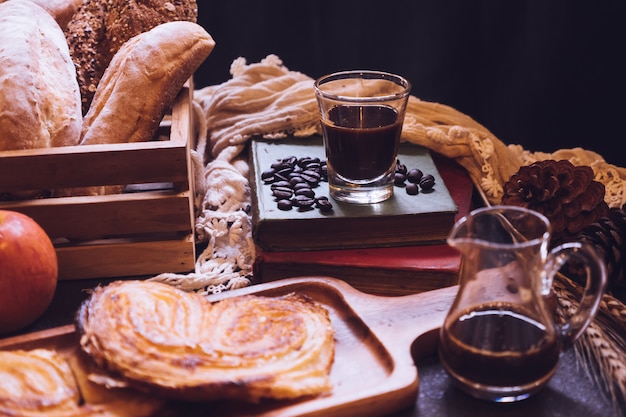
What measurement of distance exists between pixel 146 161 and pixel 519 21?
122 centimetres

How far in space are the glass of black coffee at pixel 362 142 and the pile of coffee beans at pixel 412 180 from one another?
0.04 m

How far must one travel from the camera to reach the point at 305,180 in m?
1.31

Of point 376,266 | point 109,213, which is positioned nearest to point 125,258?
point 109,213

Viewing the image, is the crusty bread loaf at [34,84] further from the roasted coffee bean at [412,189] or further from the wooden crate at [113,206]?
the roasted coffee bean at [412,189]

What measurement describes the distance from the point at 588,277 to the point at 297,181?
0.58 m

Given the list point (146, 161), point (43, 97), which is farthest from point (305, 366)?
point (43, 97)

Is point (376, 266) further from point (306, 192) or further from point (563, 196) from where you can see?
point (563, 196)

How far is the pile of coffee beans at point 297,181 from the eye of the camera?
121 cm

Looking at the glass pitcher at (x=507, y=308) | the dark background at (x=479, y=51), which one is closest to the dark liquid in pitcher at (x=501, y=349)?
the glass pitcher at (x=507, y=308)

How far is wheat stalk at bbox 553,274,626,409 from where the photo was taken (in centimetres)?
96

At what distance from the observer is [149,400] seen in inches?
33.3

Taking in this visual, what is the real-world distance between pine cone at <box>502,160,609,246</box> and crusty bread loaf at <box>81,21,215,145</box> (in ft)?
2.12

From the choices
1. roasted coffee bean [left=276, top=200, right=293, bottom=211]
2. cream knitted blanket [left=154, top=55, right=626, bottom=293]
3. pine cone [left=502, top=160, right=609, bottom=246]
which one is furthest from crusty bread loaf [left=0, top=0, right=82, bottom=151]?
pine cone [left=502, top=160, right=609, bottom=246]

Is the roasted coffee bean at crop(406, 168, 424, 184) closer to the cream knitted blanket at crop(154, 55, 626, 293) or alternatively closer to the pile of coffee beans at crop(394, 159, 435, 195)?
the pile of coffee beans at crop(394, 159, 435, 195)
